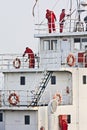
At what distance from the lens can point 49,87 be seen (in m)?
40.6

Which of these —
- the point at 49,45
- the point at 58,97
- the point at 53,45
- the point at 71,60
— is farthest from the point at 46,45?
the point at 58,97

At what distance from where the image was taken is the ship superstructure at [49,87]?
3959cm

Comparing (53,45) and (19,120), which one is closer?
(19,120)

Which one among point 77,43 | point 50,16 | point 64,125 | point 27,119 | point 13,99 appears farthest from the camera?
point 50,16

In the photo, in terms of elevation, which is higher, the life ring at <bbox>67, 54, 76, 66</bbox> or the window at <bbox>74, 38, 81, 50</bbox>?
the window at <bbox>74, 38, 81, 50</bbox>

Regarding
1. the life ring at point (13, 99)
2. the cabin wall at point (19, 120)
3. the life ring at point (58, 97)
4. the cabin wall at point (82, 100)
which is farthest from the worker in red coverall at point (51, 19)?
the cabin wall at point (19, 120)

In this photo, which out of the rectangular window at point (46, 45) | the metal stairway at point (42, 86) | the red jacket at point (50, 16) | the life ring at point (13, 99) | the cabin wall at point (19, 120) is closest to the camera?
the cabin wall at point (19, 120)

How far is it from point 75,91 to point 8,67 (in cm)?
364

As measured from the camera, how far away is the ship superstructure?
3959cm

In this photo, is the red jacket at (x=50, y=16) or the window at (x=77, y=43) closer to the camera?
the window at (x=77, y=43)

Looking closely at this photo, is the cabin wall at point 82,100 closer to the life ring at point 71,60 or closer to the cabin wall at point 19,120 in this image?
the life ring at point 71,60

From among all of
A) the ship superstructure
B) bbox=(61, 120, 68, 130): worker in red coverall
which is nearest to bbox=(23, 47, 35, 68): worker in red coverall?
the ship superstructure

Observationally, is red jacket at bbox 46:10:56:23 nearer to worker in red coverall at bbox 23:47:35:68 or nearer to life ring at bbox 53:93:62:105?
worker in red coverall at bbox 23:47:35:68

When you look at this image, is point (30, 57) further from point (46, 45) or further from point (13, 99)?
point (13, 99)
